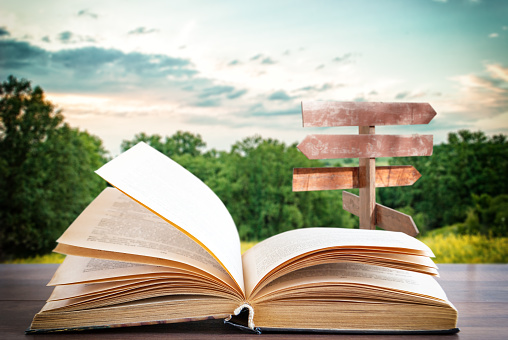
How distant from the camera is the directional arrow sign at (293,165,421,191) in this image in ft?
3.13

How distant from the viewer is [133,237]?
1.83ft

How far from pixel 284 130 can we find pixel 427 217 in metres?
1.16

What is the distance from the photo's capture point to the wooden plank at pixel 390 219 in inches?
30.2

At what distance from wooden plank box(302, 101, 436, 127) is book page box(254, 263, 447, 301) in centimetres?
41

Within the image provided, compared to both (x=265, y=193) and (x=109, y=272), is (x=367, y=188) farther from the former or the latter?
(x=265, y=193)

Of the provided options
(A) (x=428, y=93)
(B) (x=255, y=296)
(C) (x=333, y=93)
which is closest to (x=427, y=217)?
(A) (x=428, y=93)

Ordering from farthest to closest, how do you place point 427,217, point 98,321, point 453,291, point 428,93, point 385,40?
point 427,217 → point 428,93 → point 385,40 → point 453,291 → point 98,321

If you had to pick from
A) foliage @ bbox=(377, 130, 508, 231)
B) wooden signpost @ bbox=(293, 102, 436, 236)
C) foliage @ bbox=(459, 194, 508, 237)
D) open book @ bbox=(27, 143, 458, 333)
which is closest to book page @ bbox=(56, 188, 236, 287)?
open book @ bbox=(27, 143, 458, 333)

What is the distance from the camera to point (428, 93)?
2643mm

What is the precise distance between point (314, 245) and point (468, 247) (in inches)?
107

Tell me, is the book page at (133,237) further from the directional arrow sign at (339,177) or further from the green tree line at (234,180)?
the green tree line at (234,180)

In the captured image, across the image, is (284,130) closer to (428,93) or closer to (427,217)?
(428,93)

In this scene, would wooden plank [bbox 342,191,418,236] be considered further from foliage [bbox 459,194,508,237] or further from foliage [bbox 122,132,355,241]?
foliage [bbox 459,194,508,237]

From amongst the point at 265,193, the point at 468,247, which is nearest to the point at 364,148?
the point at 265,193
